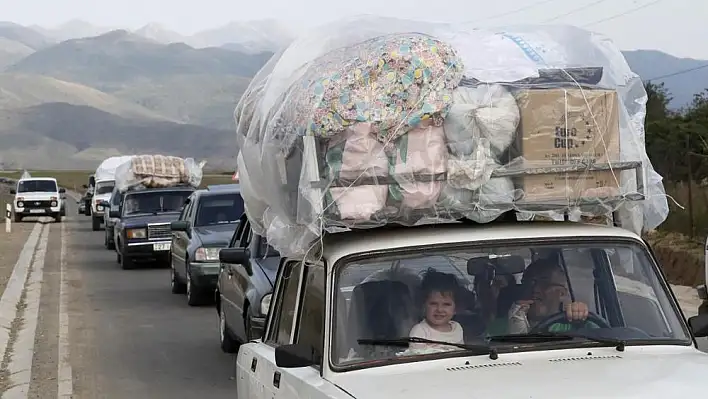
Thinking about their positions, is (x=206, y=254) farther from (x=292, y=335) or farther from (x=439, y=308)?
(x=439, y=308)

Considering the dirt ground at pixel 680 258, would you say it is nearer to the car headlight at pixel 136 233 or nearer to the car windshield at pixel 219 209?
the car windshield at pixel 219 209

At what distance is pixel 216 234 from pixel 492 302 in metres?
11.8

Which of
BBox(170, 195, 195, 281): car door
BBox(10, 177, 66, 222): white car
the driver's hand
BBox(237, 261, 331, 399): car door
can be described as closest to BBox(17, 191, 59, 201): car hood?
BBox(10, 177, 66, 222): white car

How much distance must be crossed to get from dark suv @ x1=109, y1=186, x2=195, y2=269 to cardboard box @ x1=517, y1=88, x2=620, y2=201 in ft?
58.6

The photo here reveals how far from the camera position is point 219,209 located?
18016 mm

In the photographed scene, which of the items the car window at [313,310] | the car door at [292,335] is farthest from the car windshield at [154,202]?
the car window at [313,310]

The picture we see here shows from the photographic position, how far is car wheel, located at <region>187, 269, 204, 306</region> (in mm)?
17031

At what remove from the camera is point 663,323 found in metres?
5.45

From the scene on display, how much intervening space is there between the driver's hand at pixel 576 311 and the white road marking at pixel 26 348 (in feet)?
21.9

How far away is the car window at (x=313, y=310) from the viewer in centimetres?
541

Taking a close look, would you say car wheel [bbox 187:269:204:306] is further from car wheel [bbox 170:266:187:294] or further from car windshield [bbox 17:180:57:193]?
car windshield [bbox 17:180:57:193]

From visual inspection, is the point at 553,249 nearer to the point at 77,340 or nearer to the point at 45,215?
the point at 77,340

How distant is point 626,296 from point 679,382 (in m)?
1.20

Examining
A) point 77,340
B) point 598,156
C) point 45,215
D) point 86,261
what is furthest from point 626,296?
point 45,215
